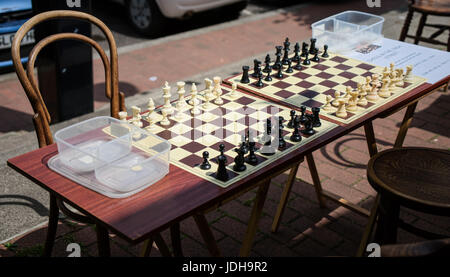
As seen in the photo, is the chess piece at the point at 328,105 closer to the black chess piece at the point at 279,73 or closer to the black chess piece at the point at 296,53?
the black chess piece at the point at 279,73

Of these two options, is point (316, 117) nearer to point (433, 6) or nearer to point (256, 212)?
point (256, 212)

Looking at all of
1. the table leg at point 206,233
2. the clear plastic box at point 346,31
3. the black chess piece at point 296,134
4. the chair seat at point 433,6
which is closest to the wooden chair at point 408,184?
the black chess piece at point 296,134

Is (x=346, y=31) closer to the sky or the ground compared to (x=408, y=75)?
closer to the sky

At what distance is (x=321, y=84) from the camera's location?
3305 mm

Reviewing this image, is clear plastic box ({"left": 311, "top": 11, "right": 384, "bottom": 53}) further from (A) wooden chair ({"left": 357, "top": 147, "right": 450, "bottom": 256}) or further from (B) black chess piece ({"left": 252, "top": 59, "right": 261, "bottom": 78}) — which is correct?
(A) wooden chair ({"left": 357, "top": 147, "right": 450, "bottom": 256})

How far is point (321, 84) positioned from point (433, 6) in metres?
2.93

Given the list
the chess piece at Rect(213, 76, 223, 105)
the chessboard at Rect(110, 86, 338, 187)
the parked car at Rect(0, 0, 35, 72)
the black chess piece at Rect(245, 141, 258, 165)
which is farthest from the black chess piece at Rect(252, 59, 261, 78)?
the parked car at Rect(0, 0, 35, 72)

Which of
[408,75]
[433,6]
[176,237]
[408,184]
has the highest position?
[433,6]

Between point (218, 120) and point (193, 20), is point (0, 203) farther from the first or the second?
point (193, 20)

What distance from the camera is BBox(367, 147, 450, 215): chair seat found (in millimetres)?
2408

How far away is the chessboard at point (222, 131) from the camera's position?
239 centimetres

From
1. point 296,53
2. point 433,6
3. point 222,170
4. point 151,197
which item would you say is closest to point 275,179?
point 296,53
